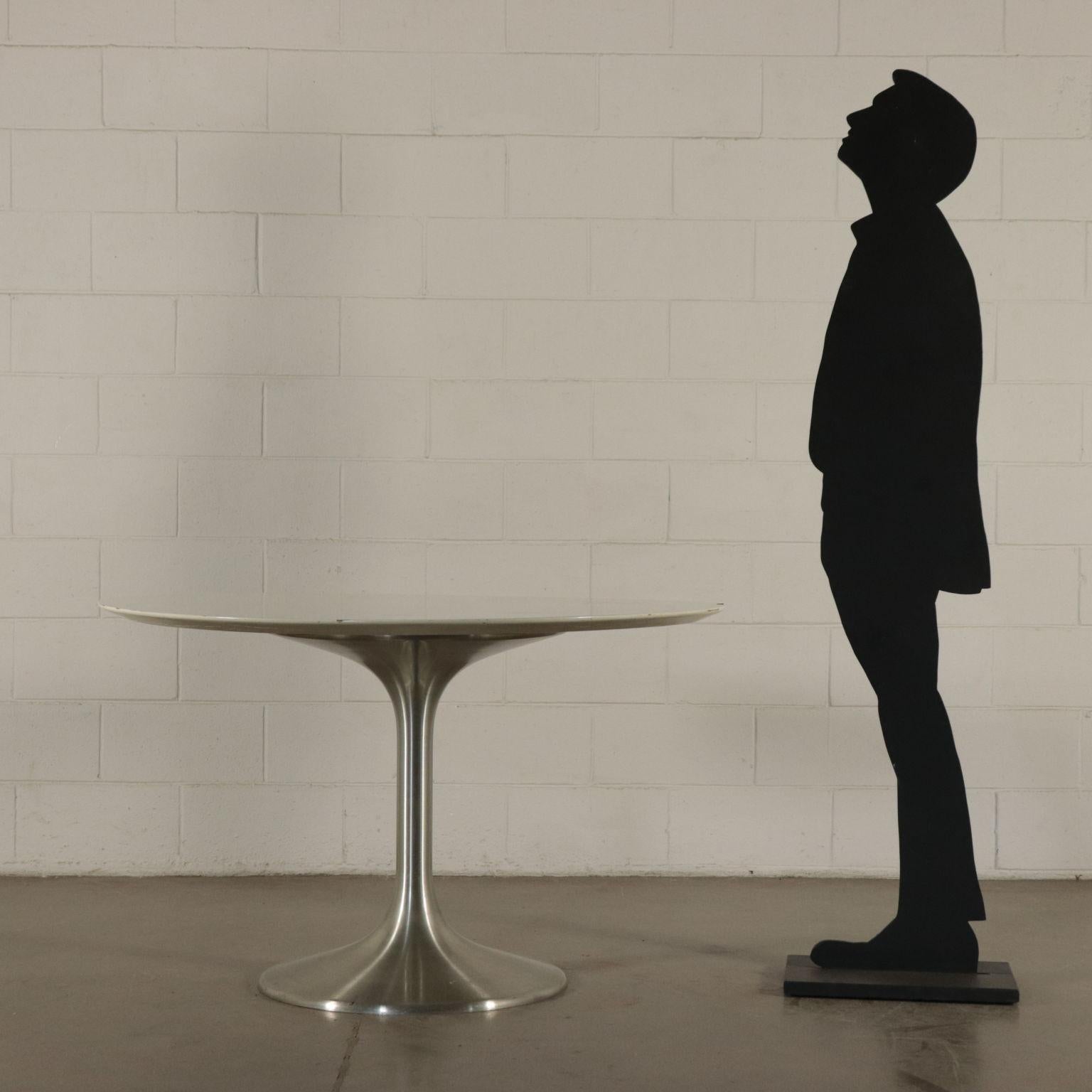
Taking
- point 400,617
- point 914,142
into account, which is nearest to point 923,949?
point 400,617

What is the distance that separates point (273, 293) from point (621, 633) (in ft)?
4.17

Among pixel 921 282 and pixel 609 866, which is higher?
pixel 921 282

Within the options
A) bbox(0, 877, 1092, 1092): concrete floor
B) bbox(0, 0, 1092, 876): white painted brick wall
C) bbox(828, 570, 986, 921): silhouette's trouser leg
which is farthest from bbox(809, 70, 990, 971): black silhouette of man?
bbox(0, 0, 1092, 876): white painted brick wall

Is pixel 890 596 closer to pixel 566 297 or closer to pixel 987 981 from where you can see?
pixel 987 981

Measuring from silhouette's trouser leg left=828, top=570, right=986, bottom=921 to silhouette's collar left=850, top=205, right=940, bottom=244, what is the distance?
663mm

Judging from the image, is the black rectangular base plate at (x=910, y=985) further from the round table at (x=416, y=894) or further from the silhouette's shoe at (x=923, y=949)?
the round table at (x=416, y=894)

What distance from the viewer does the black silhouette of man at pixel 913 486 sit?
270 centimetres

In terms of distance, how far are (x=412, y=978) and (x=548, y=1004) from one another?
255 mm

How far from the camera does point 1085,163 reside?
369cm

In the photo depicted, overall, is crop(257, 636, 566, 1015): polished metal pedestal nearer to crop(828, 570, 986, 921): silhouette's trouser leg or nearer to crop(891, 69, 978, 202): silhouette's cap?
crop(828, 570, 986, 921): silhouette's trouser leg

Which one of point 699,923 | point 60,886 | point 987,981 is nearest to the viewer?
point 987,981

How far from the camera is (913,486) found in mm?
2719

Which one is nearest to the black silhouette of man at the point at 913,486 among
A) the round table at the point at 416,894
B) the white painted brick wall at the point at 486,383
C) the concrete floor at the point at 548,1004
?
the concrete floor at the point at 548,1004

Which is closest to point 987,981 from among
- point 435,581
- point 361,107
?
point 435,581
